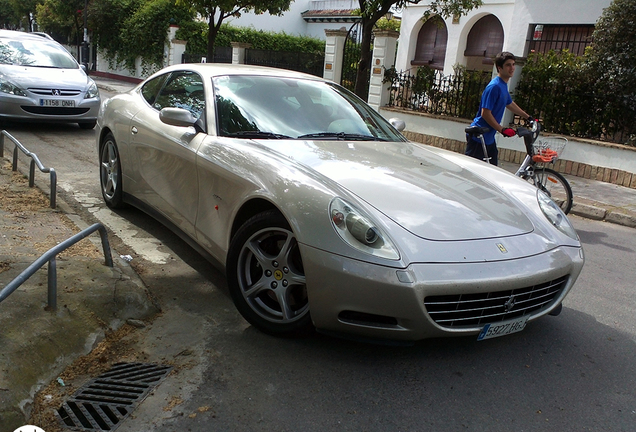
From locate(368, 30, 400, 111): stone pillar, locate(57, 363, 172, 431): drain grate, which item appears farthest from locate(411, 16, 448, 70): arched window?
locate(57, 363, 172, 431): drain grate

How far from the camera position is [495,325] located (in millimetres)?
3186

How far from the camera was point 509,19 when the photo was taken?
19.4 m

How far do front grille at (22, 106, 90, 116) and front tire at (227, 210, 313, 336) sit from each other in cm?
840

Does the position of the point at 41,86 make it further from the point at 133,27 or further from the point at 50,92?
the point at 133,27

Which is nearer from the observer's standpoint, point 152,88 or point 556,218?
point 556,218

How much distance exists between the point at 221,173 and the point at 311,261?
1.09 metres

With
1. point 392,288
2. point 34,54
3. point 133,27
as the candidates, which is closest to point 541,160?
point 392,288

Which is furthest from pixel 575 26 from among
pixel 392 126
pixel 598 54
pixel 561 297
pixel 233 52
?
pixel 561 297

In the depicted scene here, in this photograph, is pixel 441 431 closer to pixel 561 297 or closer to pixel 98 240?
pixel 561 297

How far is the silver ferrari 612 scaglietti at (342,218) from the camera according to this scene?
10.0 feet

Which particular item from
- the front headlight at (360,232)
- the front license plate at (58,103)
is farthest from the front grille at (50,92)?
the front headlight at (360,232)

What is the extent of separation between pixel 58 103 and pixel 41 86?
38 cm

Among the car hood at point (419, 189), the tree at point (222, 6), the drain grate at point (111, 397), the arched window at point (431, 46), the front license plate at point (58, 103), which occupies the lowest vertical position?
the drain grate at point (111, 397)

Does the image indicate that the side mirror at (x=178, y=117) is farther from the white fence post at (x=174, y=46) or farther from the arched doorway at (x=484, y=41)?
the white fence post at (x=174, y=46)
